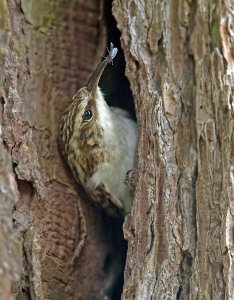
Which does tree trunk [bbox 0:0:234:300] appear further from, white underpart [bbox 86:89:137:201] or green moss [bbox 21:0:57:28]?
white underpart [bbox 86:89:137:201]

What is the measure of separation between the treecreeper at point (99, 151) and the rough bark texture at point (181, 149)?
515 mm

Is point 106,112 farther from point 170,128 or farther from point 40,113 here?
point 170,128

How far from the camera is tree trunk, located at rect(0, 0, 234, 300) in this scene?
303cm

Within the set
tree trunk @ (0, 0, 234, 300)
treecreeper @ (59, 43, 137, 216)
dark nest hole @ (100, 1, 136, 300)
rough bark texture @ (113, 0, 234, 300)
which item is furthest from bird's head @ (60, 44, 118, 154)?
rough bark texture @ (113, 0, 234, 300)

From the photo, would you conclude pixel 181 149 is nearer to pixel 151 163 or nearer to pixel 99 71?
pixel 151 163

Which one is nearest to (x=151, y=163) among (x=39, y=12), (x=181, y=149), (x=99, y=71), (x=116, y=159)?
(x=181, y=149)

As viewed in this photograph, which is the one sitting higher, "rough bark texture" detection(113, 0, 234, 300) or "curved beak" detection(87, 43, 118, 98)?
"curved beak" detection(87, 43, 118, 98)

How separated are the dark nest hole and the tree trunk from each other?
0.34ft

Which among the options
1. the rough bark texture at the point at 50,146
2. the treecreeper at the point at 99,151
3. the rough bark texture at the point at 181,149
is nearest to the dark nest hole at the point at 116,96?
the rough bark texture at the point at 50,146

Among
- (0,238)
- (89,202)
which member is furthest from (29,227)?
(89,202)

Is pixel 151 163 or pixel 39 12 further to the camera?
pixel 39 12

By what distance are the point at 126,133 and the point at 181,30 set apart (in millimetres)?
823

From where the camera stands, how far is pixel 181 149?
321cm

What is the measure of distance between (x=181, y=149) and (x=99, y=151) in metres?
0.80
